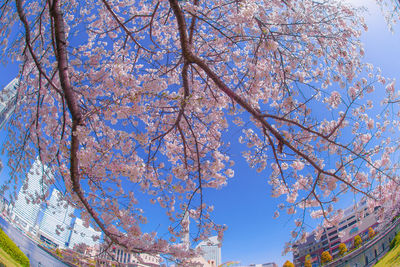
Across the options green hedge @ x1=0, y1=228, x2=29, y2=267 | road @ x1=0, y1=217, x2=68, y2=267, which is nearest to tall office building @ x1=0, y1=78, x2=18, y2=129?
road @ x1=0, y1=217, x2=68, y2=267

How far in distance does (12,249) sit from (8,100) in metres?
8.67

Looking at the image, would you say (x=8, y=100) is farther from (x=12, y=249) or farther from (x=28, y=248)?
(x=28, y=248)

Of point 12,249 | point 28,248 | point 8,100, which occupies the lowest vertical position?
point 12,249

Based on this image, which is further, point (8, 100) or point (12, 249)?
point (12, 249)

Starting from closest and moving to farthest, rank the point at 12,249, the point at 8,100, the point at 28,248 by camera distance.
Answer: the point at 8,100
the point at 12,249
the point at 28,248

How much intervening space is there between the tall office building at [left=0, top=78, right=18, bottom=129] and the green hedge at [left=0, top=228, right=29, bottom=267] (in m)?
7.66

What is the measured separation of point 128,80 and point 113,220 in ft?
5.97

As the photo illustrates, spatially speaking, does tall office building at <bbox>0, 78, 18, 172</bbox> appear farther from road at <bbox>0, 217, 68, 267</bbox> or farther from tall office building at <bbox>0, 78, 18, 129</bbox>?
road at <bbox>0, 217, 68, 267</bbox>

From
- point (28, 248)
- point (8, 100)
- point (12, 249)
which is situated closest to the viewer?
point (8, 100)

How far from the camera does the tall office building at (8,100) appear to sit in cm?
379

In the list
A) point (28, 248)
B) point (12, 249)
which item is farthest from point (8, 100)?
point (28, 248)

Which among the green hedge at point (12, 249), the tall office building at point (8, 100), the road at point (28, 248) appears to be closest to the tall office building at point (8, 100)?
the tall office building at point (8, 100)

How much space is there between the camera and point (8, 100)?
3902 millimetres

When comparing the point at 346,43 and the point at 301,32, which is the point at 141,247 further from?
the point at 346,43
